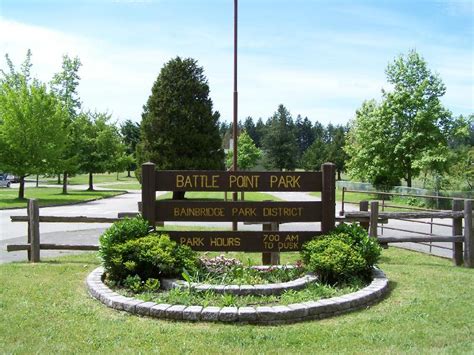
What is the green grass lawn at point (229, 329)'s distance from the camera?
16.6ft

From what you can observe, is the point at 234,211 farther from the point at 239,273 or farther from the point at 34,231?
the point at 34,231

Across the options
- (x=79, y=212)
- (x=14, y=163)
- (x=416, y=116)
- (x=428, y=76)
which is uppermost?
(x=428, y=76)

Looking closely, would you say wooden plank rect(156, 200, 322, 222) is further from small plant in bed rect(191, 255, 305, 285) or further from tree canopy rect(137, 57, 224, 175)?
tree canopy rect(137, 57, 224, 175)

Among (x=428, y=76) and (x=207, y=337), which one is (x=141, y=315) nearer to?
(x=207, y=337)

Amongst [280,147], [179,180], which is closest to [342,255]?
[179,180]

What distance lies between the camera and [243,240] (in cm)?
836

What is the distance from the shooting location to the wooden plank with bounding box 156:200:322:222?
825 centimetres

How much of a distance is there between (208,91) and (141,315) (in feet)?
87.4

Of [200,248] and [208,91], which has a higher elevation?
[208,91]

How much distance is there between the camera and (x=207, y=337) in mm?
5352

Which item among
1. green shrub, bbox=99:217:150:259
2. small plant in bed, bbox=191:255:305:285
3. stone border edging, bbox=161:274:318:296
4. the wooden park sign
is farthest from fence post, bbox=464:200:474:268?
green shrub, bbox=99:217:150:259

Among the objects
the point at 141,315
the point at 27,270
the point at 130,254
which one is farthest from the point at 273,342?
the point at 27,270

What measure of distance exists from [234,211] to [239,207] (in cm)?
11

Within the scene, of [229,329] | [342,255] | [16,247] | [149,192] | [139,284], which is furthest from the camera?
[16,247]
